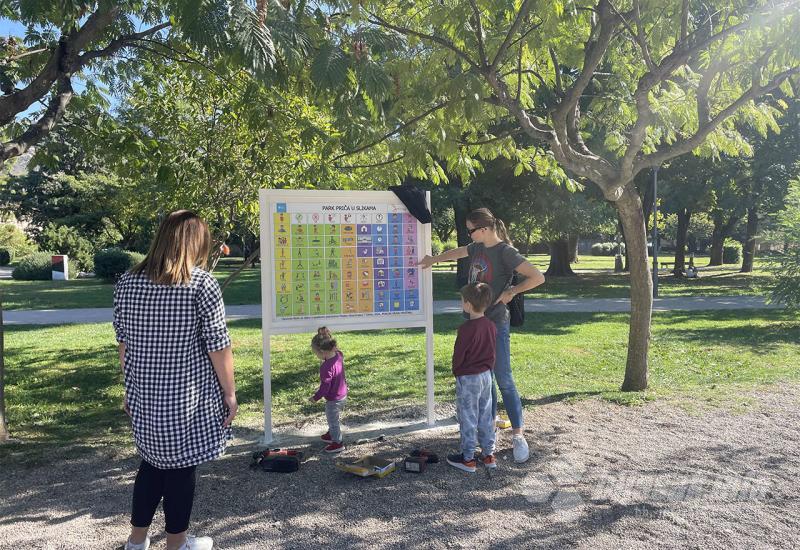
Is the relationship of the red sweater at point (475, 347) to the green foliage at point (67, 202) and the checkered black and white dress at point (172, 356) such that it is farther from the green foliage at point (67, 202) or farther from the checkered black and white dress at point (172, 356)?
the green foliage at point (67, 202)

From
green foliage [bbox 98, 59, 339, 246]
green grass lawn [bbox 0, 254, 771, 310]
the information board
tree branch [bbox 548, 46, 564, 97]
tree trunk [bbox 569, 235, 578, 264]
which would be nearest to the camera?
the information board

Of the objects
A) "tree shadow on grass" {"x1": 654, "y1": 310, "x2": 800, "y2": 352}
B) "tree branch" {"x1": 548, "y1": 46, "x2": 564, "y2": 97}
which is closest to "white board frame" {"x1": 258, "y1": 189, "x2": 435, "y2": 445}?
"tree branch" {"x1": 548, "y1": 46, "x2": 564, "y2": 97}

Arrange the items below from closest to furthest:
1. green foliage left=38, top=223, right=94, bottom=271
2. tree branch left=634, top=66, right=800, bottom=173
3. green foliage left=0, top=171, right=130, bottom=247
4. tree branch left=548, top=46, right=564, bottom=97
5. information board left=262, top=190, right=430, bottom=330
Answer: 1. information board left=262, top=190, right=430, bottom=330
2. tree branch left=634, top=66, right=800, bottom=173
3. tree branch left=548, top=46, right=564, bottom=97
4. green foliage left=38, top=223, right=94, bottom=271
5. green foliage left=0, top=171, right=130, bottom=247

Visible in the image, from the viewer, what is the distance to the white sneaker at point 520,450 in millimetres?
4852

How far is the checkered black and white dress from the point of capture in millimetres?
3115

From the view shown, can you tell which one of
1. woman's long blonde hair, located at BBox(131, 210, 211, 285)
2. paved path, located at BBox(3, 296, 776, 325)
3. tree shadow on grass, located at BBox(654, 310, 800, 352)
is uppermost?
woman's long blonde hair, located at BBox(131, 210, 211, 285)

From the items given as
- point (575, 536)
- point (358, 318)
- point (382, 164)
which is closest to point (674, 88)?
point (382, 164)

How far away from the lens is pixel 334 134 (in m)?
7.10

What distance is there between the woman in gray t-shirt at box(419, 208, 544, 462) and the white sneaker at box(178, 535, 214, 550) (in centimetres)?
232

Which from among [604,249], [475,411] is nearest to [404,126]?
[475,411]

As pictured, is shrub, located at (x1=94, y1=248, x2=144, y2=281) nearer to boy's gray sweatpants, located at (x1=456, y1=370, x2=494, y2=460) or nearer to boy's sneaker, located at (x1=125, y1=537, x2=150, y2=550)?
boy's gray sweatpants, located at (x1=456, y1=370, x2=494, y2=460)

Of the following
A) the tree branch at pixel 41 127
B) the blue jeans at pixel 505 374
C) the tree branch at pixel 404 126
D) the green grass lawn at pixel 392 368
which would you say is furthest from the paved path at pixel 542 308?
the blue jeans at pixel 505 374

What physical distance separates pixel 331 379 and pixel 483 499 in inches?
58.2

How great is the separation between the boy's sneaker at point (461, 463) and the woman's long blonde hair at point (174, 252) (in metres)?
2.46
